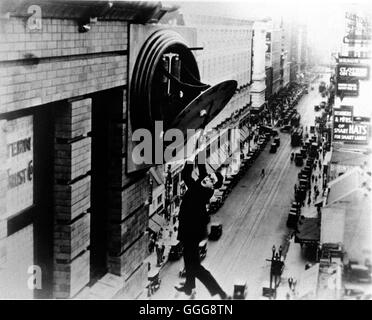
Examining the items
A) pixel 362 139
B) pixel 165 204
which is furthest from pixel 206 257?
pixel 362 139

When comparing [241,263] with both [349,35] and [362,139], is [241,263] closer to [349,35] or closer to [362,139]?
[349,35]

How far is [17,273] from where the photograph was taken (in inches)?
340

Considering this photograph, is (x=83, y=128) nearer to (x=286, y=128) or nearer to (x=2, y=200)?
(x=2, y=200)

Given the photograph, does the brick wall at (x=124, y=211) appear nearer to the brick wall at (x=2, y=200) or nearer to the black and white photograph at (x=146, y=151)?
the black and white photograph at (x=146, y=151)

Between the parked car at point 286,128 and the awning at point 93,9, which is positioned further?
the parked car at point 286,128

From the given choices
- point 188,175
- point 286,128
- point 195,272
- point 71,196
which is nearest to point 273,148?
point 286,128

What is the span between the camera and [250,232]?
14367mm

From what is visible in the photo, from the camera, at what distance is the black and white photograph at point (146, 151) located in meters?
8.26

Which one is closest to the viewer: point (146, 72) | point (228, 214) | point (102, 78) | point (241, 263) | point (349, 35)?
point (102, 78)

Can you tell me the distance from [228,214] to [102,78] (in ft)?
22.0

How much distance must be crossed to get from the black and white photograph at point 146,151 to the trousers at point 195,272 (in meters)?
0.03

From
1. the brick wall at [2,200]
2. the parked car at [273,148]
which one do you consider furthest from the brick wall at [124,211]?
the parked car at [273,148]

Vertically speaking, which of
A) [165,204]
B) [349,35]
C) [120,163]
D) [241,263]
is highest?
[349,35]

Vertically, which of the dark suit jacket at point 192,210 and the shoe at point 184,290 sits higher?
the dark suit jacket at point 192,210
